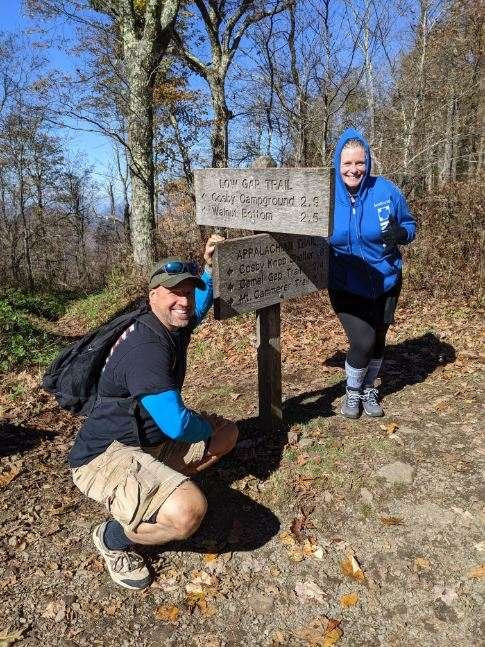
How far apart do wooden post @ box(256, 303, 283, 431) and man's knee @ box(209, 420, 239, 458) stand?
69cm

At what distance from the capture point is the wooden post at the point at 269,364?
3811 millimetres

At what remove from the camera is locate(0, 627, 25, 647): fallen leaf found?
250 centimetres

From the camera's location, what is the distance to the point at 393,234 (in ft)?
11.9

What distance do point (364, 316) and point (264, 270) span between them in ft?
3.33

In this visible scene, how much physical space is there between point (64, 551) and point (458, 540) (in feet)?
8.20

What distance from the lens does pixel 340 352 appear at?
6.32m

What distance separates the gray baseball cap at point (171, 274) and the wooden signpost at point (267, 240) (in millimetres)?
425

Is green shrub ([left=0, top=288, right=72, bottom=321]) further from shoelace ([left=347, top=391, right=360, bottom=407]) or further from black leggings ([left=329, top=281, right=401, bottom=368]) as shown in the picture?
black leggings ([left=329, top=281, right=401, bottom=368])

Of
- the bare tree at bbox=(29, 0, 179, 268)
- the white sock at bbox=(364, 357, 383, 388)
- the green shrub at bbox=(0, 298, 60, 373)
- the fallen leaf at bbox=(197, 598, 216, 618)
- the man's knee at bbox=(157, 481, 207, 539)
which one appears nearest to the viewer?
the man's knee at bbox=(157, 481, 207, 539)

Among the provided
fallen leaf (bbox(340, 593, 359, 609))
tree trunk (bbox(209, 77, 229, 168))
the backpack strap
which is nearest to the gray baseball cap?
the backpack strap

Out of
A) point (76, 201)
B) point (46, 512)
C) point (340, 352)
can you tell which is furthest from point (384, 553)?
point (76, 201)

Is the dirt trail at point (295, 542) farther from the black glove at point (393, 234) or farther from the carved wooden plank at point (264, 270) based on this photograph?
the black glove at point (393, 234)

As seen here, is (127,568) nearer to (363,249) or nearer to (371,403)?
(371,403)

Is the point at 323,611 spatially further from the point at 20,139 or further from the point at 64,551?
the point at 20,139
